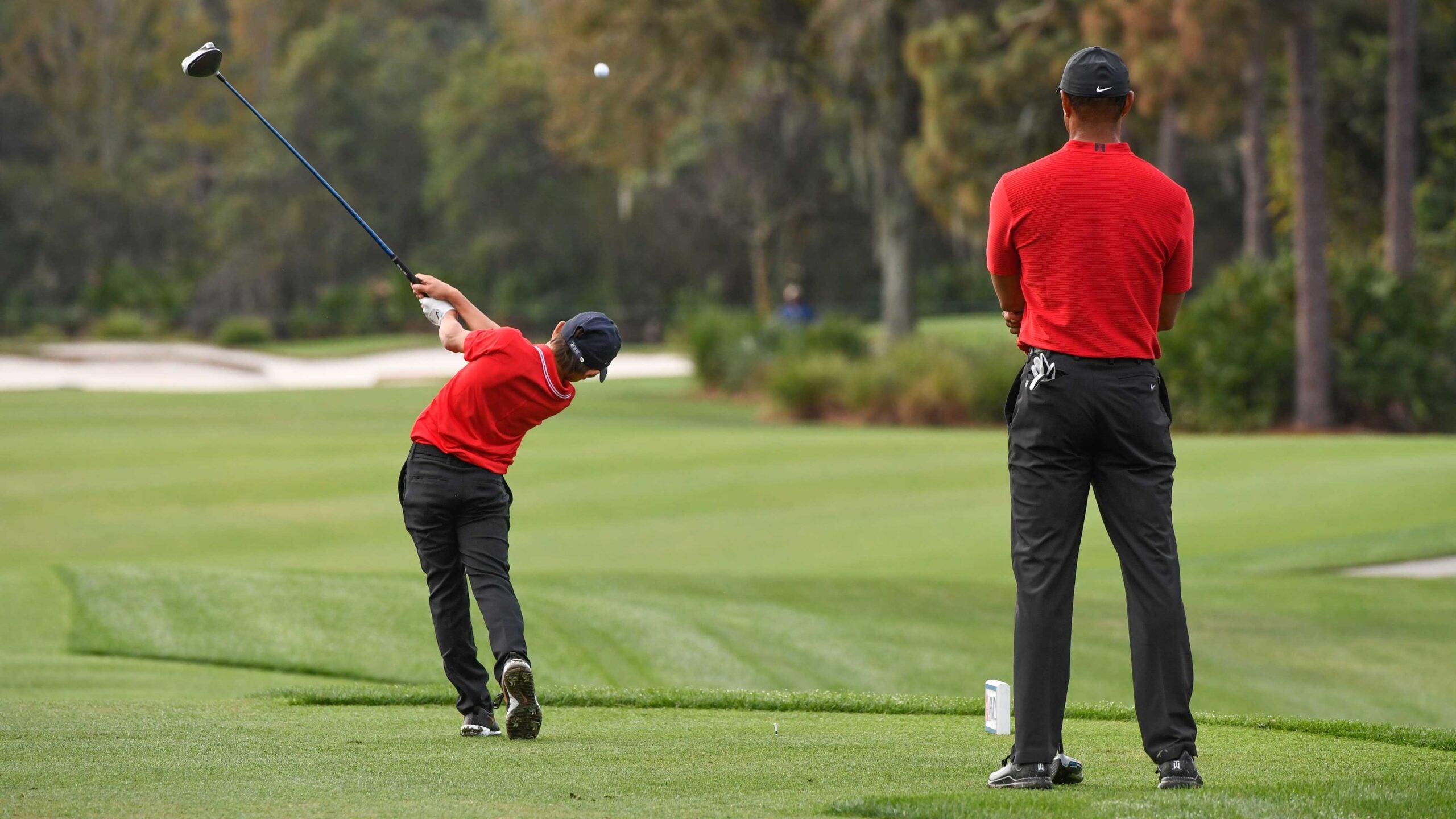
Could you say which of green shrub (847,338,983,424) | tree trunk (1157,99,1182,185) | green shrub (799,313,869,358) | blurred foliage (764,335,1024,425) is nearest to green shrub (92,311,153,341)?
green shrub (799,313,869,358)

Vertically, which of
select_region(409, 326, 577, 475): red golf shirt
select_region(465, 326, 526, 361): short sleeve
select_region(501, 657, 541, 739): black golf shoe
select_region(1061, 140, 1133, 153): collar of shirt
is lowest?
select_region(501, 657, 541, 739): black golf shoe

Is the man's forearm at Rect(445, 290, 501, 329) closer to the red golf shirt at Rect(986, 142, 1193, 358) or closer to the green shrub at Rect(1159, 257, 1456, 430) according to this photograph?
the red golf shirt at Rect(986, 142, 1193, 358)

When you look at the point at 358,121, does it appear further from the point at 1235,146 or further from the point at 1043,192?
the point at 1043,192

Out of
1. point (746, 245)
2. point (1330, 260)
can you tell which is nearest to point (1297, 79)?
point (1330, 260)

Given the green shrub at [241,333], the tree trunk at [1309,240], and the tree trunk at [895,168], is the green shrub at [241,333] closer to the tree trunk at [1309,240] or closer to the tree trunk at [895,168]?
the tree trunk at [895,168]

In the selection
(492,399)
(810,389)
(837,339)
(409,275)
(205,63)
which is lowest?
(810,389)

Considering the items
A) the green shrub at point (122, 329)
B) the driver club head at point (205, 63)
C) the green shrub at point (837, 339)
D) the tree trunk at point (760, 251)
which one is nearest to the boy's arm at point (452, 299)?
the driver club head at point (205, 63)

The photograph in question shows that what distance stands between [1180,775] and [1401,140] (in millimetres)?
26673

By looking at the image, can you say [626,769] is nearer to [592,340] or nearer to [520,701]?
[520,701]

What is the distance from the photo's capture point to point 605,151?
3550cm

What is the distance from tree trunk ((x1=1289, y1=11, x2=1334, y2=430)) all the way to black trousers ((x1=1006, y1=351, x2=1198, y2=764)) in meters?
22.9

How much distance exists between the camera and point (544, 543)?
14320 mm

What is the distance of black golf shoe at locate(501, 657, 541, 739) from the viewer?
5668 mm

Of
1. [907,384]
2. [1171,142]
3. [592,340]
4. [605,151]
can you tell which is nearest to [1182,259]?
[592,340]
